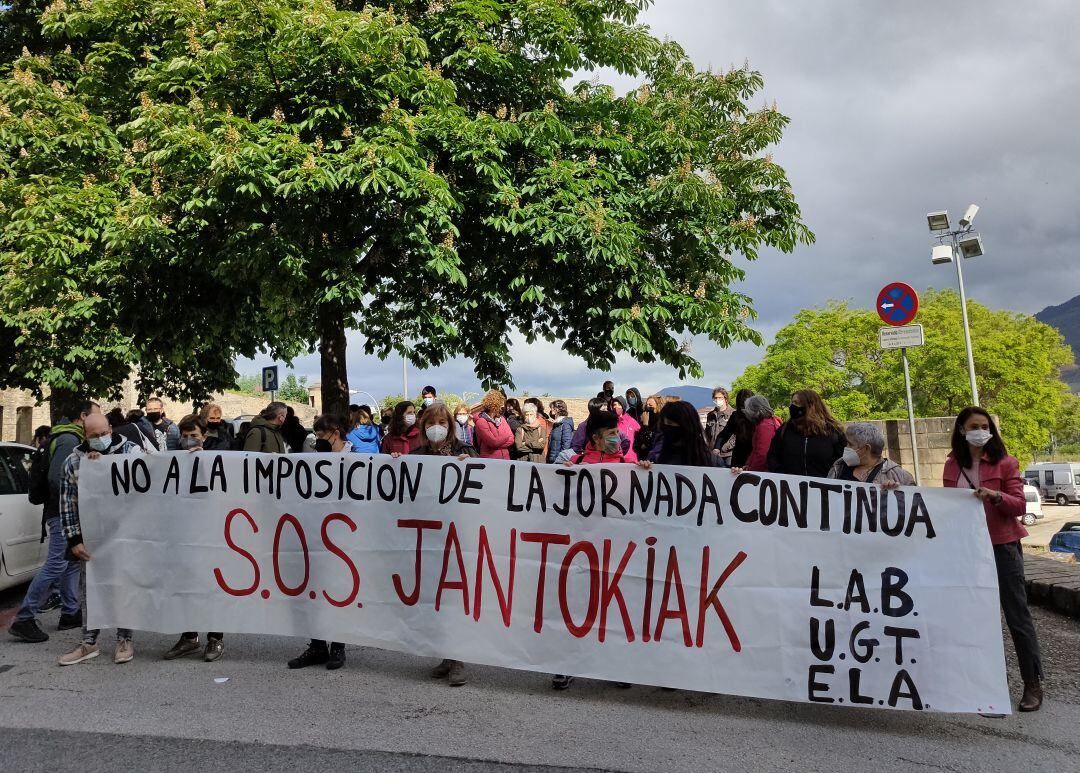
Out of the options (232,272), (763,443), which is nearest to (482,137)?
(232,272)

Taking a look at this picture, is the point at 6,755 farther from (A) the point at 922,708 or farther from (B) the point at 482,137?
(B) the point at 482,137

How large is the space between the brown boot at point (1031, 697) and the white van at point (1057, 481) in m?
62.2

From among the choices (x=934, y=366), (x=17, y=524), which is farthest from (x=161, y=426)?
(x=934, y=366)

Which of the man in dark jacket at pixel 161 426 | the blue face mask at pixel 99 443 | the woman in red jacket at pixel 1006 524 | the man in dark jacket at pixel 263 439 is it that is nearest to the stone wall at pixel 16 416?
the man in dark jacket at pixel 161 426

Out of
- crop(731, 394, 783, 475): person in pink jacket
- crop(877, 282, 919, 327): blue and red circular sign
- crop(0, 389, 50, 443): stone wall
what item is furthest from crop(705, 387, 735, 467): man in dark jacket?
crop(0, 389, 50, 443): stone wall

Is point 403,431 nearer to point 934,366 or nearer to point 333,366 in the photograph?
point 333,366

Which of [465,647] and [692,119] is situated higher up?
[692,119]

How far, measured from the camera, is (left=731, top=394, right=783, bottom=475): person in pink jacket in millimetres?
6320

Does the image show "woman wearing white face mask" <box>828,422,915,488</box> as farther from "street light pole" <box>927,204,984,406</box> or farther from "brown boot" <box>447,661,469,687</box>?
"street light pole" <box>927,204,984,406</box>

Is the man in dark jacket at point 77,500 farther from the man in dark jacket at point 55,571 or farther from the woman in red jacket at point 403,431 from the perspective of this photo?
the woman in red jacket at point 403,431

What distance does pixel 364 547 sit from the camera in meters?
5.55

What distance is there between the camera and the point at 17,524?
24.7ft

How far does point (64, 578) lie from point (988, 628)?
680 cm

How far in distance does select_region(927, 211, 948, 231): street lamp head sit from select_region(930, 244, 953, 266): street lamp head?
71 cm
